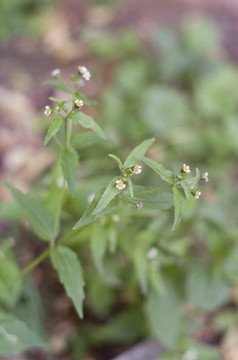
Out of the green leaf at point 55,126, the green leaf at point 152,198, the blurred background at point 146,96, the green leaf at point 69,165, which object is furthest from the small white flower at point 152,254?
the green leaf at point 55,126

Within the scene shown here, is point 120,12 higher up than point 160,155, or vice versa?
point 120,12

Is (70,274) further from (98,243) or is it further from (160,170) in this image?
(160,170)

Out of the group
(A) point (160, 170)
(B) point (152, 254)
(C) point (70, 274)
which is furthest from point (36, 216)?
(B) point (152, 254)

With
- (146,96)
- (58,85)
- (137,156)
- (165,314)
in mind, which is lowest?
(165,314)

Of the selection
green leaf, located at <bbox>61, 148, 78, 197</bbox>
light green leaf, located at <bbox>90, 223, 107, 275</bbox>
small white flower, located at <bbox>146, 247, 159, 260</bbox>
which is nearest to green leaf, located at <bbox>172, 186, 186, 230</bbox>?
green leaf, located at <bbox>61, 148, 78, 197</bbox>

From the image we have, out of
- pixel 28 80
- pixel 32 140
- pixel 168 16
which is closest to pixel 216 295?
Result: pixel 32 140

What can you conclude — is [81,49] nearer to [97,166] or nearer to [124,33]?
[124,33]
